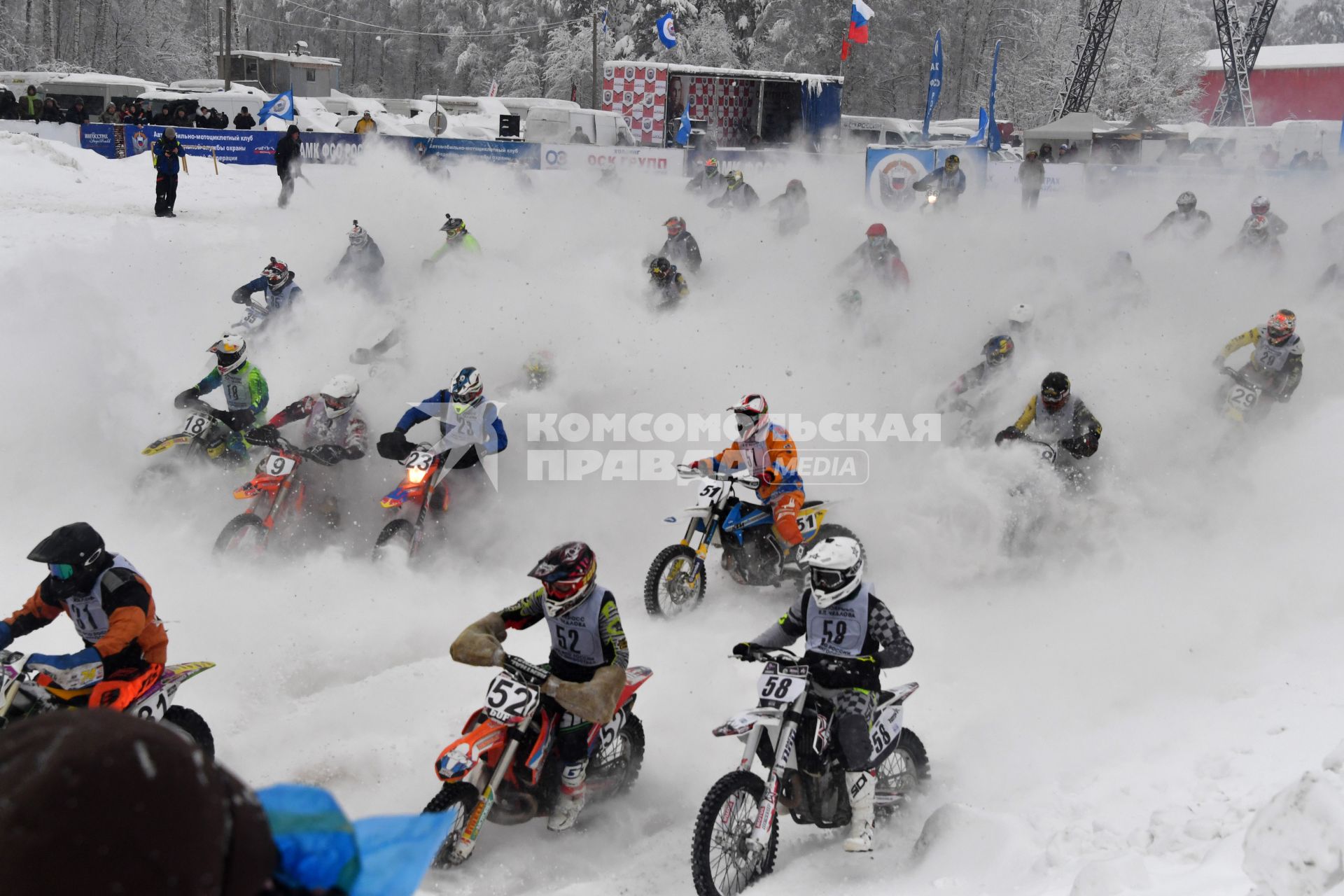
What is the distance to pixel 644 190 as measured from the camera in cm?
2436

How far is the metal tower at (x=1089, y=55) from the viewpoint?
139 feet

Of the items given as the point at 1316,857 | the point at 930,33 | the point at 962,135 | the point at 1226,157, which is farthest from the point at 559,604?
the point at 930,33

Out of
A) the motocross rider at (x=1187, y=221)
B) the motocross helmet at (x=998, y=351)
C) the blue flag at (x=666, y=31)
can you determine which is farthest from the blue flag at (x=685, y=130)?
the motocross helmet at (x=998, y=351)

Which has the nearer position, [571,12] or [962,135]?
[962,135]

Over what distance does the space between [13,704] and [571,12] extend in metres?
67.7

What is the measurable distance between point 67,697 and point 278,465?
4520mm

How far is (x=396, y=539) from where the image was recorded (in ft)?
31.8

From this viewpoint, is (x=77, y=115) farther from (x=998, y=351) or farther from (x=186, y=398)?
(x=998, y=351)

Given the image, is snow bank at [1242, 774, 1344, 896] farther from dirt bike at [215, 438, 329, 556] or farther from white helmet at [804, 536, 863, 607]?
dirt bike at [215, 438, 329, 556]

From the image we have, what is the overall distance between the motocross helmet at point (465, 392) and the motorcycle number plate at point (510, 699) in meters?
5.11

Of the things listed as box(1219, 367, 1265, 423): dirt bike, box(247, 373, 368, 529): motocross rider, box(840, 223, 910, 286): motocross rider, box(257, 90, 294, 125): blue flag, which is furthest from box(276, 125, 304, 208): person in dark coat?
box(1219, 367, 1265, 423): dirt bike

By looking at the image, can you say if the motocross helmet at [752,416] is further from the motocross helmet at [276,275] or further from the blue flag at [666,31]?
the blue flag at [666,31]

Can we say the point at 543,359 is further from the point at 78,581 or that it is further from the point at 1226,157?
the point at 1226,157

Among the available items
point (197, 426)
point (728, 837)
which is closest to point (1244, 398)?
point (728, 837)
